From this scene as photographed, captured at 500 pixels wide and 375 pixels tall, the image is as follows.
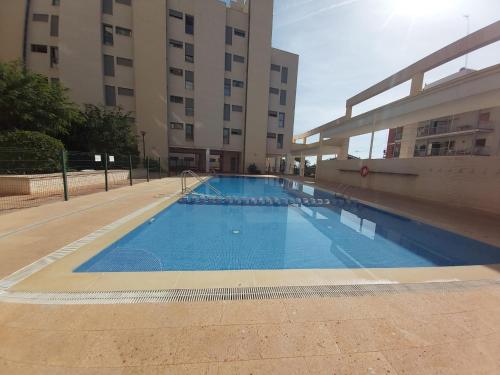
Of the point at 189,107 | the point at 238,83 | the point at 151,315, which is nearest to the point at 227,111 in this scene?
the point at 238,83

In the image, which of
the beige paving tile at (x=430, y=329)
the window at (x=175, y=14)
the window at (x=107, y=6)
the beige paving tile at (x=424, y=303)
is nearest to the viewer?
the beige paving tile at (x=430, y=329)

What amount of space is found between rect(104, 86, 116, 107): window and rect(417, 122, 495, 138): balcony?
3320cm

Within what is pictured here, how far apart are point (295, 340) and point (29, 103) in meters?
13.4

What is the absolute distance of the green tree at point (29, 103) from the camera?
863 cm

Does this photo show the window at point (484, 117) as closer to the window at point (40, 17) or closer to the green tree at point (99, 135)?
the green tree at point (99, 135)

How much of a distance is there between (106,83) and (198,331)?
2303 cm

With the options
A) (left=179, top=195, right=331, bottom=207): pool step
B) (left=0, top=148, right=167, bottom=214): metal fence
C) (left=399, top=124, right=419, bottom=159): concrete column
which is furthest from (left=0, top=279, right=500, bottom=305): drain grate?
(left=399, top=124, right=419, bottom=159): concrete column

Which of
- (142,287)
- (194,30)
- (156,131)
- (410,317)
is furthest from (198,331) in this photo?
(194,30)

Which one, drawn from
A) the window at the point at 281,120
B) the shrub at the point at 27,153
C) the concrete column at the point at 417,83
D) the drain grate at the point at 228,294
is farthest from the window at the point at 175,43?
the drain grate at the point at 228,294

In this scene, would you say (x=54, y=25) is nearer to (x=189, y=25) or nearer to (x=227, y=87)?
(x=189, y=25)

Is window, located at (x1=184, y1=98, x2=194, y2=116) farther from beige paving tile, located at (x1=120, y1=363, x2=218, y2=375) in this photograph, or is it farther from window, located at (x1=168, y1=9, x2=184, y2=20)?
beige paving tile, located at (x1=120, y1=363, x2=218, y2=375)

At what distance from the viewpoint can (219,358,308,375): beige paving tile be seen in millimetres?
1419

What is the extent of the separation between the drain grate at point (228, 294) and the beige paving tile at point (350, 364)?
73 centimetres

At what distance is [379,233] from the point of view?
5.52 m
